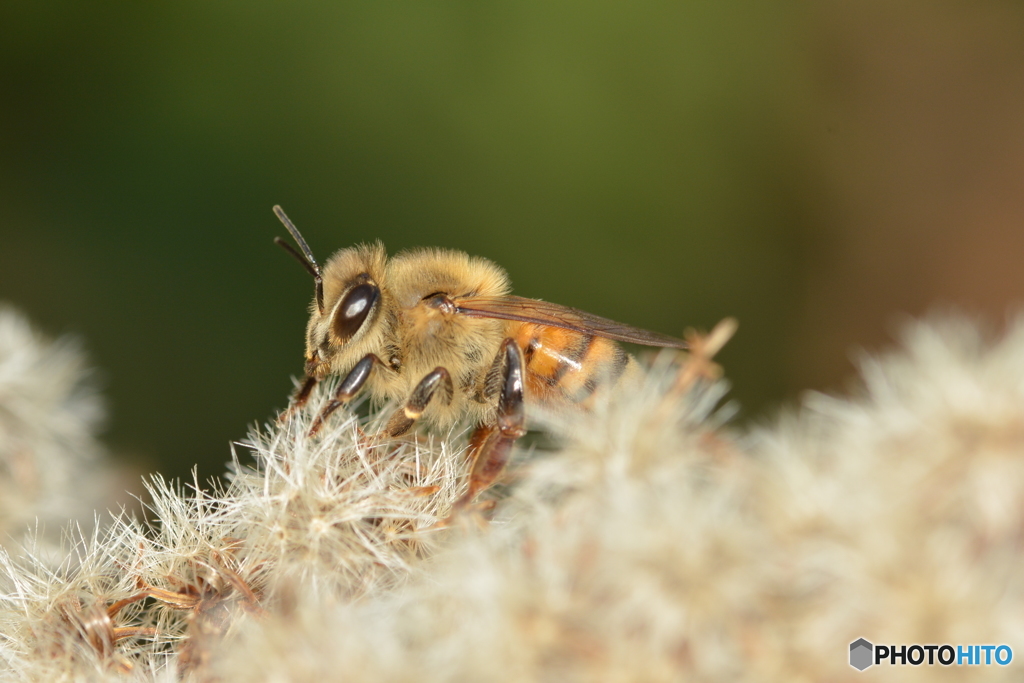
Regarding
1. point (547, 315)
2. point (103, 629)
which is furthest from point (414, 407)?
point (103, 629)

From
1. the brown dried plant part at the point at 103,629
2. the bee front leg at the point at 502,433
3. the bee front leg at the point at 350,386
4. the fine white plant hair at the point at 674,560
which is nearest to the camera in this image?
the fine white plant hair at the point at 674,560

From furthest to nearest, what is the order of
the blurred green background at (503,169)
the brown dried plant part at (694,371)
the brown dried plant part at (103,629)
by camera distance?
the blurred green background at (503,169) → the brown dried plant part at (103,629) → the brown dried plant part at (694,371)

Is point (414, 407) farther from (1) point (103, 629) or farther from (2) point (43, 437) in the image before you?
(2) point (43, 437)

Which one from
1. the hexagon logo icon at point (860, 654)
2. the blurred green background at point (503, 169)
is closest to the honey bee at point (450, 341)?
the hexagon logo icon at point (860, 654)

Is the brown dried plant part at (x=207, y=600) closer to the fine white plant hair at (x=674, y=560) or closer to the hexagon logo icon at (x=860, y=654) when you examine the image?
the fine white plant hair at (x=674, y=560)

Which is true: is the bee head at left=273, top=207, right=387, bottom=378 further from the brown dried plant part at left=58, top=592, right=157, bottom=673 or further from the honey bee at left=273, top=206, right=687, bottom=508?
the brown dried plant part at left=58, top=592, right=157, bottom=673

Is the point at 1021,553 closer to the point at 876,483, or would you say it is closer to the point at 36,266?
the point at 876,483

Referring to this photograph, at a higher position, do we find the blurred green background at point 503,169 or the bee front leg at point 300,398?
the blurred green background at point 503,169
